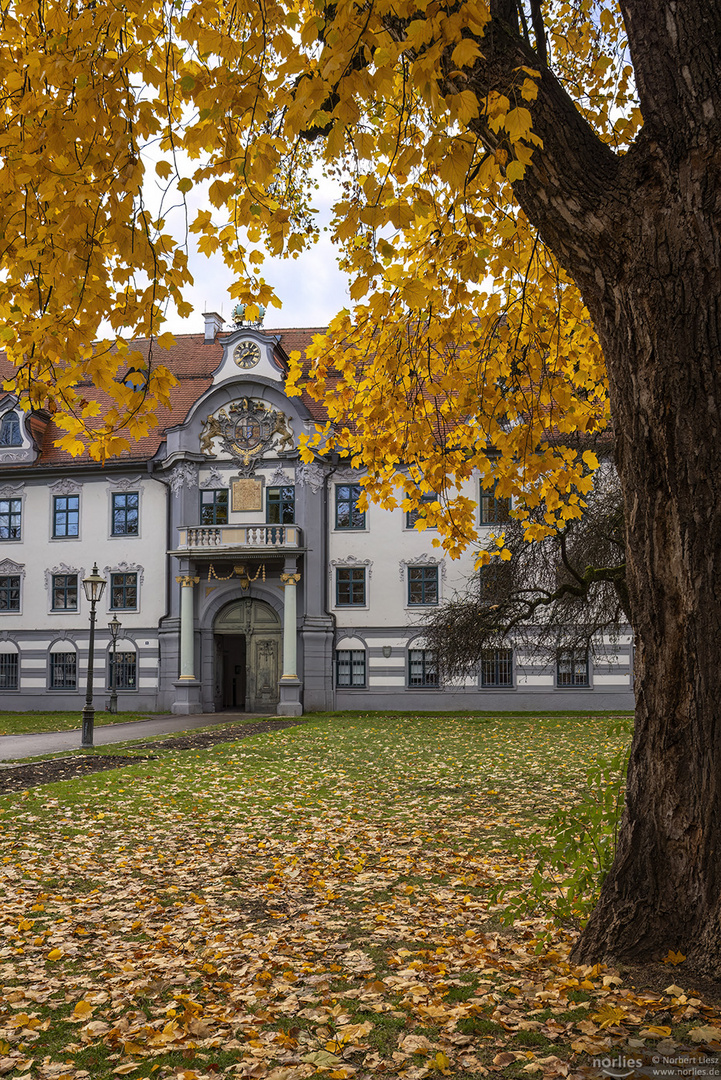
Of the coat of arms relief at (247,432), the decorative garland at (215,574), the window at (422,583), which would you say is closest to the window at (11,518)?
the coat of arms relief at (247,432)

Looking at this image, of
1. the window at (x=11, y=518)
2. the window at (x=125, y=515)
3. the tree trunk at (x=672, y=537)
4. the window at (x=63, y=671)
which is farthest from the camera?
the window at (x=11, y=518)

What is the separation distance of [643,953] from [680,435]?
2458 mm

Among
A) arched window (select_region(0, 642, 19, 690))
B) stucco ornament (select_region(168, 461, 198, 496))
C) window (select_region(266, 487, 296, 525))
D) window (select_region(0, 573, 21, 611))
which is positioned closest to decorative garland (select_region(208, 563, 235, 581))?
window (select_region(266, 487, 296, 525))

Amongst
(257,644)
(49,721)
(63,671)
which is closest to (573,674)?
(257,644)

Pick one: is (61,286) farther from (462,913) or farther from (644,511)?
(462,913)

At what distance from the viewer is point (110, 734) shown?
70.4 ft

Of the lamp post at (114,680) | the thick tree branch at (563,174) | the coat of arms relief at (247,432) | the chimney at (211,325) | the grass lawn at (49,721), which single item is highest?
the chimney at (211,325)

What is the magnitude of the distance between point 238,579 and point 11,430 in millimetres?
11454

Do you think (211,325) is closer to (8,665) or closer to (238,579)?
(238,579)

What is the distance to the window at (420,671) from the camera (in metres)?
31.1

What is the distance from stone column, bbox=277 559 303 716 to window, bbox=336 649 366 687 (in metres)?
1.68

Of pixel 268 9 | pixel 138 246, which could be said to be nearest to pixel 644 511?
pixel 138 246

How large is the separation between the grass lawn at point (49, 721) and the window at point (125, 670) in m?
1.64

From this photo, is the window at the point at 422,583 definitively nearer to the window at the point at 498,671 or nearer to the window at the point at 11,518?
the window at the point at 498,671
